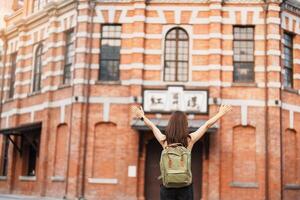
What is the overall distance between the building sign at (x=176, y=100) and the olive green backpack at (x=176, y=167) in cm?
1707

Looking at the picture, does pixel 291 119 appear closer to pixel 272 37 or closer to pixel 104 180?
pixel 272 37

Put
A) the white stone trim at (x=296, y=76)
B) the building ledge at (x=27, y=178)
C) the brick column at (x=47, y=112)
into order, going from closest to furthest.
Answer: the white stone trim at (x=296, y=76) → the brick column at (x=47, y=112) → the building ledge at (x=27, y=178)

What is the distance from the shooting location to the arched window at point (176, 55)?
23.0 metres

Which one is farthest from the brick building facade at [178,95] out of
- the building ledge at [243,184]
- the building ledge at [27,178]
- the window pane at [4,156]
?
the window pane at [4,156]

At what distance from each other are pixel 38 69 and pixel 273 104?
13.8 meters

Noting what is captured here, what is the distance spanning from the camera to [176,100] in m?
22.3

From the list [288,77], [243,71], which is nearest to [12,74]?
[243,71]

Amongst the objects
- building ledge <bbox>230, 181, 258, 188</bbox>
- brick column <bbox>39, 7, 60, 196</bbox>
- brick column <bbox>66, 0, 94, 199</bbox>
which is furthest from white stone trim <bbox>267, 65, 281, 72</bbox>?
brick column <bbox>39, 7, 60, 196</bbox>

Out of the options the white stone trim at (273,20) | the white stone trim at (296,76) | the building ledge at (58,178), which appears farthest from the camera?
the white stone trim at (296,76)

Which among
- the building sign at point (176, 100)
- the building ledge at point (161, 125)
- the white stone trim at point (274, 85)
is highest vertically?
the white stone trim at point (274, 85)

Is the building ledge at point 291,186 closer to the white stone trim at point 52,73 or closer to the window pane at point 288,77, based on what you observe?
the window pane at point 288,77

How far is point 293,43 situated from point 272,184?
7.60m

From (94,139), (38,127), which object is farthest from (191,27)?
(38,127)

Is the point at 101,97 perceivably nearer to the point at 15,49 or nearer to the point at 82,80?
the point at 82,80
